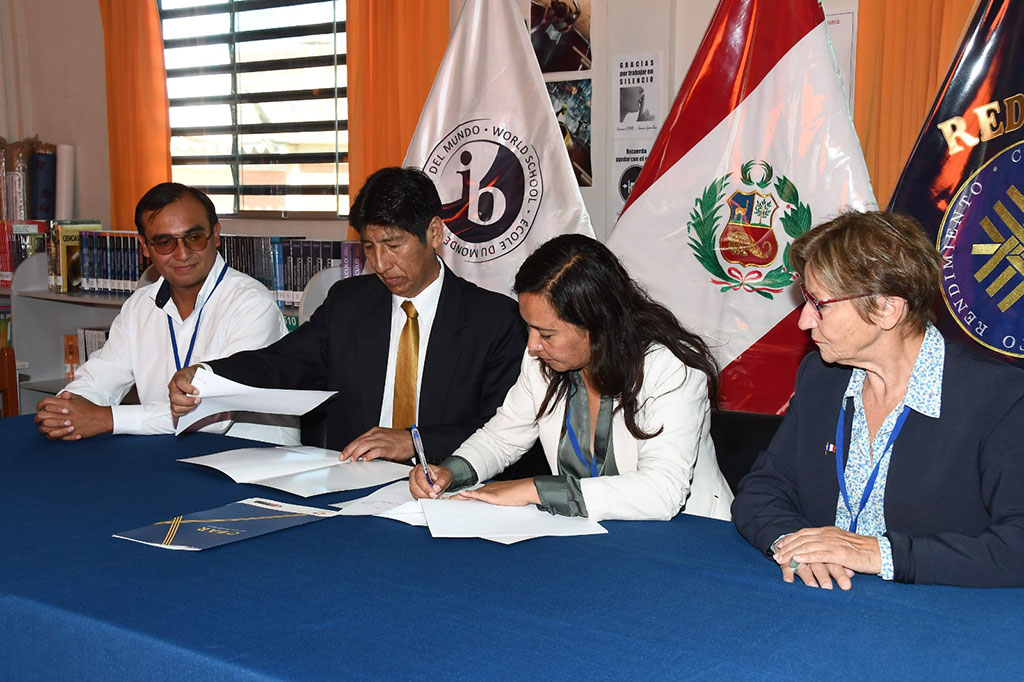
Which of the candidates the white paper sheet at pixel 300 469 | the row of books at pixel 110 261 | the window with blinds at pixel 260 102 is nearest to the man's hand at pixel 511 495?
the white paper sheet at pixel 300 469

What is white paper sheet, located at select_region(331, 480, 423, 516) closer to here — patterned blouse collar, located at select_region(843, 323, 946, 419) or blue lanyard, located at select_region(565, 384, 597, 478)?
blue lanyard, located at select_region(565, 384, 597, 478)

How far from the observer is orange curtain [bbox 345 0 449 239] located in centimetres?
417

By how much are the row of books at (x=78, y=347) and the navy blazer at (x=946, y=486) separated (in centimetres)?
407

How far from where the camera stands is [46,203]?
5.60 metres

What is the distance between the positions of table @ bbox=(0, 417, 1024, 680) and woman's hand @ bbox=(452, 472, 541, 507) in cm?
18

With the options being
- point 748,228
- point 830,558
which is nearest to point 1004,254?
point 748,228

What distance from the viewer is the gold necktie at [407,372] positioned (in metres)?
2.70

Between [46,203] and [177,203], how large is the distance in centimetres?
319

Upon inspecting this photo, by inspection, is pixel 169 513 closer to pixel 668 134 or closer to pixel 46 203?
pixel 668 134

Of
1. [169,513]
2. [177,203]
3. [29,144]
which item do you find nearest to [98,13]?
[29,144]

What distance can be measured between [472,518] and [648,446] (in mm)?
450

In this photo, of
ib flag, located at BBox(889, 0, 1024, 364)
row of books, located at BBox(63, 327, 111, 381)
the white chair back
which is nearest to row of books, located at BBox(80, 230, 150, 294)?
row of books, located at BBox(63, 327, 111, 381)

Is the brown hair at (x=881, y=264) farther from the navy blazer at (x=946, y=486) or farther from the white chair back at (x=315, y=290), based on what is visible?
the white chair back at (x=315, y=290)

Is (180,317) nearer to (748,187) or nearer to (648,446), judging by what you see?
(648,446)
